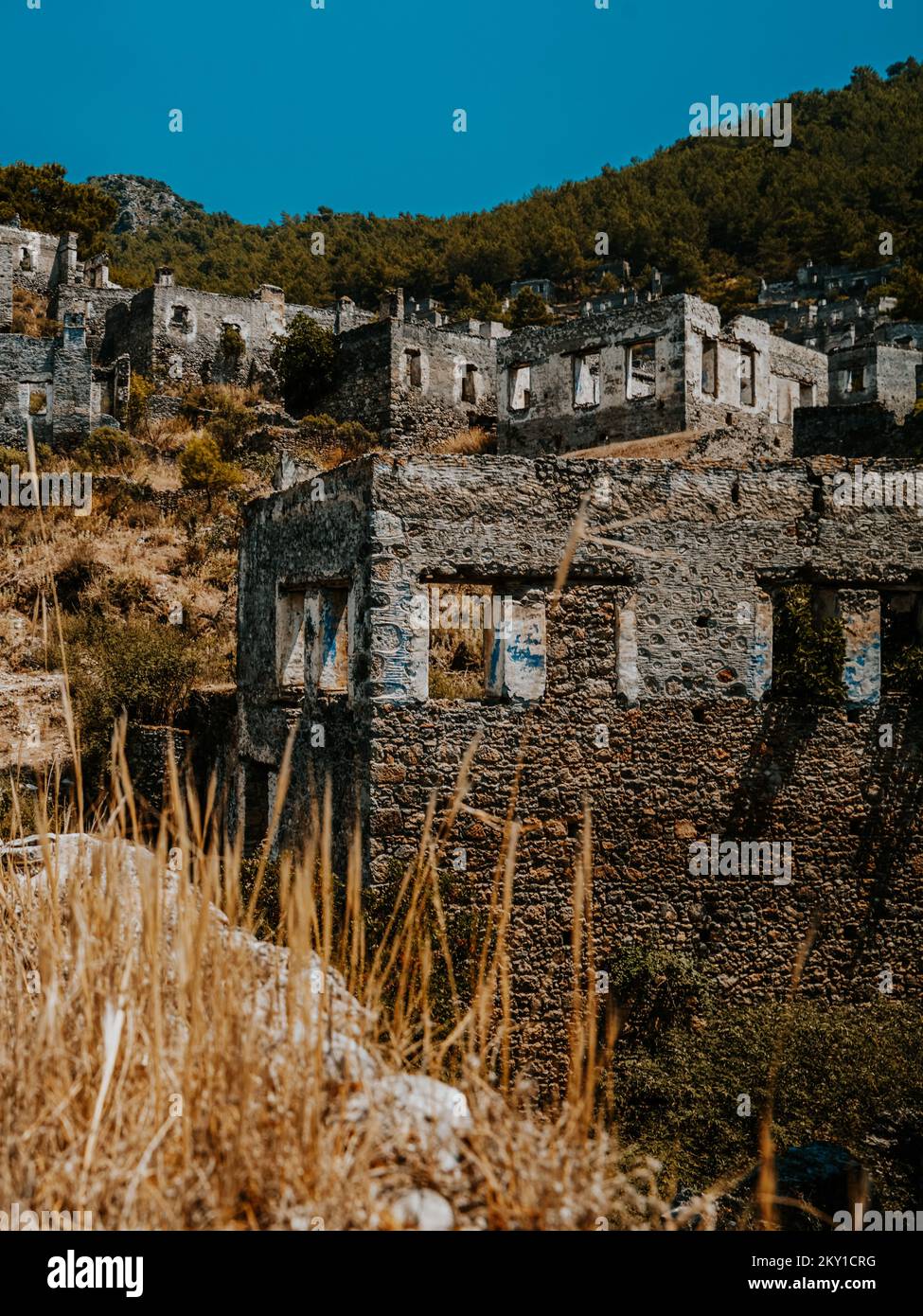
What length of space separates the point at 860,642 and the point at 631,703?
1.97 meters

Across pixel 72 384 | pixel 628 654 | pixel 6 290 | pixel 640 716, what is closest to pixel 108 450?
pixel 72 384

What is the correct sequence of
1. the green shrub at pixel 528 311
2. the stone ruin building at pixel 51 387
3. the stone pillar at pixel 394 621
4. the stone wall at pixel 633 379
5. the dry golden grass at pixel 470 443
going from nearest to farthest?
the stone pillar at pixel 394 621 → the stone wall at pixel 633 379 → the dry golden grass at pixel 470 443 → the stone ruin building at pixel 51 387 → the green shrub at pixel 528 311

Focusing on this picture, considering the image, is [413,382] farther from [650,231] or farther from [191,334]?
[650,231]

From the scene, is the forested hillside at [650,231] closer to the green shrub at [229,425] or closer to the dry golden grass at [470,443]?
the green shrub at [229,425]

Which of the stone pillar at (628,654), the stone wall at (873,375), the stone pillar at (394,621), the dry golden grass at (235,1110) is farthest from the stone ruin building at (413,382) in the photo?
the dry golden grass at (235,1110)

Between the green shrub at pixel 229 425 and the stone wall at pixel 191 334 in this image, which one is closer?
the green shrub at pixel 229 425

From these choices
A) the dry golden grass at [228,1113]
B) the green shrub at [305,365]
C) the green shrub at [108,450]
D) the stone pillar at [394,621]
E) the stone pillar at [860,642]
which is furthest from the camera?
the green shrub at [305,365]

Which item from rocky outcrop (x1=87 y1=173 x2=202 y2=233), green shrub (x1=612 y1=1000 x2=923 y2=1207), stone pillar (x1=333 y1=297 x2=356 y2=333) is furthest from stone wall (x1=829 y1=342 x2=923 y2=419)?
rocky outcrop (x1=87 y1=173 x2=202 y2=233)

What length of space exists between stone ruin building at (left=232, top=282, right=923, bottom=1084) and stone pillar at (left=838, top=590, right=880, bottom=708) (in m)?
0.02

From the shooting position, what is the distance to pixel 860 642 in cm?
901

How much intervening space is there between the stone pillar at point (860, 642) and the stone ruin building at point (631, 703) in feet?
0.05

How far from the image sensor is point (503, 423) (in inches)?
896

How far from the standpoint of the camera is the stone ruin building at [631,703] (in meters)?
8.20

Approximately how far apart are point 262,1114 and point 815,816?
732cm
